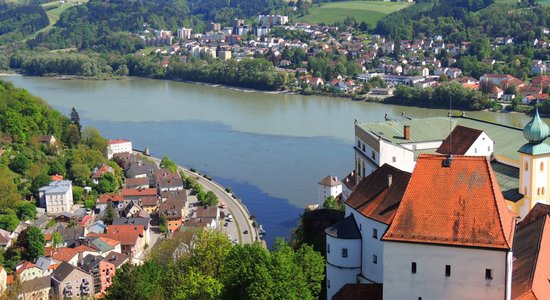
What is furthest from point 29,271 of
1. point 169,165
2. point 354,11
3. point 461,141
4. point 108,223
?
point 354,11

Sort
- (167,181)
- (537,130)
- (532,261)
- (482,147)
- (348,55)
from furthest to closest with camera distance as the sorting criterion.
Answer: (348,55)
(167,181)
(482,147)
(537,130)
(532,261)

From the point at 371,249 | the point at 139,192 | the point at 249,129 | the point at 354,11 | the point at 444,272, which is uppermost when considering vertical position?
the point at 354,11

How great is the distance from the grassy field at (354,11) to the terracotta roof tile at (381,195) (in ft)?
129

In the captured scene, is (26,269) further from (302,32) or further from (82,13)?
(82,13)

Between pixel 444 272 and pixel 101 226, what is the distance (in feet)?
28.6

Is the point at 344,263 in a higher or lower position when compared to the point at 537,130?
lower

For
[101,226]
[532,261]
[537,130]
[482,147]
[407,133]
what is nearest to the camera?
[532,261]

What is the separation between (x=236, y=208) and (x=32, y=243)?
348 cm

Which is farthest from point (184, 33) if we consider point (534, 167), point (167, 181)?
point (534, 167)

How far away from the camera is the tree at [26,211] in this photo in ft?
41.6

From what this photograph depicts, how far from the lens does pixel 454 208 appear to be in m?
4.32

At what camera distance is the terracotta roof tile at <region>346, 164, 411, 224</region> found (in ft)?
18.1

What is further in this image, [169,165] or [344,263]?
[169,165]

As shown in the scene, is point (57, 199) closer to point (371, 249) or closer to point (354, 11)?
point (371, 249)
